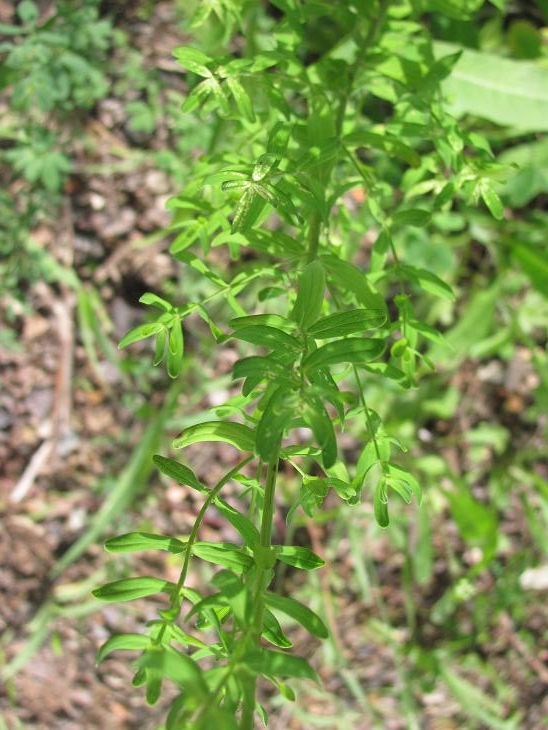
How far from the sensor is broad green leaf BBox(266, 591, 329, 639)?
0.97m

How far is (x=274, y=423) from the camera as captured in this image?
0.90 metres

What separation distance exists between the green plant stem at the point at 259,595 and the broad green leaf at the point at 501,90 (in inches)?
60.1

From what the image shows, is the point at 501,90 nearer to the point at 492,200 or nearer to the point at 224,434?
the point at 492,200

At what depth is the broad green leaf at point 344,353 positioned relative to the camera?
3.16 ft

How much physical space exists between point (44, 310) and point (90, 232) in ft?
1.10

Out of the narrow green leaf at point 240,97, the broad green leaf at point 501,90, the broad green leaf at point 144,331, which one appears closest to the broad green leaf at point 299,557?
the broad green leaf at point 144,331

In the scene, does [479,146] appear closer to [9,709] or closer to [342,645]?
[342,645]

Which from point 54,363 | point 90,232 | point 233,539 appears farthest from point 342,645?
point 90,232

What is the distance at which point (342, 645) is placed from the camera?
295 centimetres

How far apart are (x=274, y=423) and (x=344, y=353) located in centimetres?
14

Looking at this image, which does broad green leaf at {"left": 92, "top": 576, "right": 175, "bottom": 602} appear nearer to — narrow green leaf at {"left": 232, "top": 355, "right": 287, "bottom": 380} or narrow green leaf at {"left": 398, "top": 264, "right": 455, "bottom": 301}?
narrow green leaf at {"left": 232, "top": 355, "right": 287, "bottom": 380}

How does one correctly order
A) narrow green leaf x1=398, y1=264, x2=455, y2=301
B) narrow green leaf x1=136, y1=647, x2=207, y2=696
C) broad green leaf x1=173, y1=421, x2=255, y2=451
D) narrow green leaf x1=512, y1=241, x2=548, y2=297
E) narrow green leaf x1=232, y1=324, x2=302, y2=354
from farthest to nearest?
narrow green leaf x1=512, y1=241, x2=548, y2=297, narrow green leaf x1=398, y1=264, x2=455, y2=301, broad green leaf x1=173, y1=421, x2=255, y2=451, narrow green leaf x1=232, y1=324, x2=302, y2=354, narrow green leaf x1=136, y1=647, x2=207, y2=696

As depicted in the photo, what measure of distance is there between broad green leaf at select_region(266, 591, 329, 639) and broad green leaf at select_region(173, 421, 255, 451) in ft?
0.72

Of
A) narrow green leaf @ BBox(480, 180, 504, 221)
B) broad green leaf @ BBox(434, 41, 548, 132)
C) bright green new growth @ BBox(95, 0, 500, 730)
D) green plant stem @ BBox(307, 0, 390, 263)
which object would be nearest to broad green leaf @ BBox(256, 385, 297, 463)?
bright green new growth @ BBox(95, 0, 500, 730)
